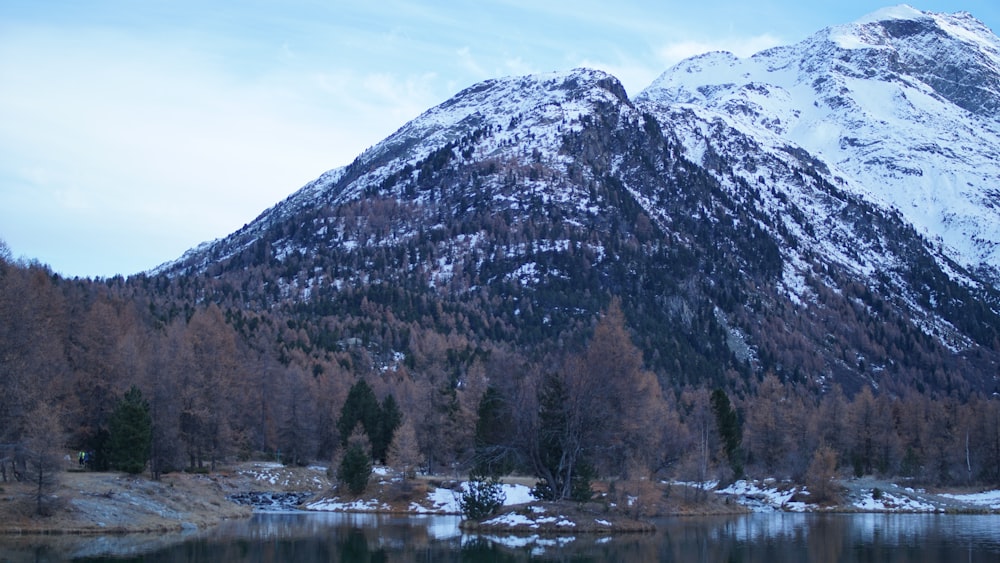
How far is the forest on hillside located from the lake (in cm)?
853

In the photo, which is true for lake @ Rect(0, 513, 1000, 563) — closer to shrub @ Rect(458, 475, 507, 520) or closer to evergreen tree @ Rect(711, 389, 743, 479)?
shrub @ Rect(458, 475, 507, 520)

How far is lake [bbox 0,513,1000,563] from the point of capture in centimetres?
5228

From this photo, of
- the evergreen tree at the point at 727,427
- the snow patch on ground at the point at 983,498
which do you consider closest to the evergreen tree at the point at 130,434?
the evergreen tree at the point at 727,427

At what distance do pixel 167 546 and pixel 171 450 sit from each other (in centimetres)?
2908

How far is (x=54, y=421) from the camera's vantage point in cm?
5812

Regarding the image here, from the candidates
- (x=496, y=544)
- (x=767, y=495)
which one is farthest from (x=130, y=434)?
(x=767, y=495)

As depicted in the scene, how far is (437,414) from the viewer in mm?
111562

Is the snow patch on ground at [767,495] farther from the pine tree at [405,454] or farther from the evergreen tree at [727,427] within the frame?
the pine tree at [405,454]

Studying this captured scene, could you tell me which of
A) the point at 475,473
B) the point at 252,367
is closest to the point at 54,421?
the point at 475,473

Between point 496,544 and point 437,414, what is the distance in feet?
166

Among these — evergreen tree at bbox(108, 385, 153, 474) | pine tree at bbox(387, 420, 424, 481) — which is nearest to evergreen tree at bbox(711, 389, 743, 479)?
pine tree at bbox(387, 420, 424, 481)

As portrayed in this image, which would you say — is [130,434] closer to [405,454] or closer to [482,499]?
[405,454]

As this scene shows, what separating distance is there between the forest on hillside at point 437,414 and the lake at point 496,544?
28.0 ft

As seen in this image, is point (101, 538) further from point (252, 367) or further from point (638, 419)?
point (252, 367)
